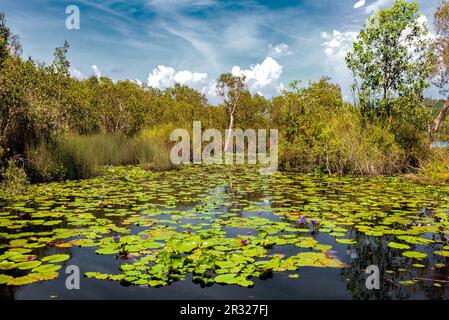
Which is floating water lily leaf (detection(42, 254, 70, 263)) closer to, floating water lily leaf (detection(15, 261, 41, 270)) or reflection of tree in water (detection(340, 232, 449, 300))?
floating water lily leaf (detection(15, 261, 41, 270))

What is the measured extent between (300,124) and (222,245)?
10.0 metres

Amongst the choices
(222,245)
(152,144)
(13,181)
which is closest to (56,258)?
(222,245)

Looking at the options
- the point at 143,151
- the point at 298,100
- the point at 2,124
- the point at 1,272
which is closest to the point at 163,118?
the point at 143,151

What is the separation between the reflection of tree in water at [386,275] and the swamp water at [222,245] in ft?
0.04

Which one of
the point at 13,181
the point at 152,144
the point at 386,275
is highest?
the point at 152,144

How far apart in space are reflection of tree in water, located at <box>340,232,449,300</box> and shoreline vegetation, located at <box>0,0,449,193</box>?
278 inches

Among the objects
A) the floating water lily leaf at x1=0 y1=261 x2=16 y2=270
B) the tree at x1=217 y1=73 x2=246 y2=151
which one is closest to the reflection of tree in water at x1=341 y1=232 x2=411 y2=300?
the floating water lily leaf at x1=0 y1=261 x2=16 y2=270

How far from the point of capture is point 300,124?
13812mm

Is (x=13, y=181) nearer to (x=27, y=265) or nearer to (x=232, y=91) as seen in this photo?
(x=27, y=265)

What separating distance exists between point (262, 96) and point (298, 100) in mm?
25897

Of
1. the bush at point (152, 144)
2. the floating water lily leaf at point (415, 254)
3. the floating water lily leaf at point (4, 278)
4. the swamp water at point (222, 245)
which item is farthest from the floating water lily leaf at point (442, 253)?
the bush at point (152, 144)

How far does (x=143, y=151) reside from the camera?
15969 mm

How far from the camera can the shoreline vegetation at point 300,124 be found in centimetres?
924

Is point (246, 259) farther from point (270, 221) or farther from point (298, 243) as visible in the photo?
point (270, 221)
